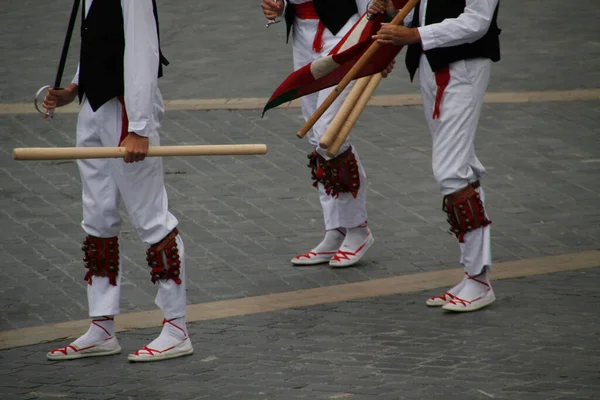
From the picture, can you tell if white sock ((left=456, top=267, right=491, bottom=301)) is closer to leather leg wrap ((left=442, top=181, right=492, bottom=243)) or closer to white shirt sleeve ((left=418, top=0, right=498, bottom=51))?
leather leg wrap ((left=442, top=181, right=492, bottom=243))

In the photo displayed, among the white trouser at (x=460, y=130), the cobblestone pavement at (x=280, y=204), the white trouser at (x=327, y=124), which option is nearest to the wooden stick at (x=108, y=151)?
the white trouser at (x=460, y=130)

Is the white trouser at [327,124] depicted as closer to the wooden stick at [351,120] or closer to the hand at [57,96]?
the wooden stick at [351,120]

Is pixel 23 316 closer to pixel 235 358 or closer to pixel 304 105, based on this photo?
pixel 235 358

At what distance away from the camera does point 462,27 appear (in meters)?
6.47

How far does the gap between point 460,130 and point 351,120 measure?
0.68 meters

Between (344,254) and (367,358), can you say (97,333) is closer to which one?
(367,358)

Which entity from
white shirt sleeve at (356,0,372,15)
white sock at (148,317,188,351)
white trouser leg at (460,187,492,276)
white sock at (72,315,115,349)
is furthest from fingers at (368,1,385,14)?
white sock at (72,315,115,349)

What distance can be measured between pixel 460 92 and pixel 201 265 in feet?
6.87

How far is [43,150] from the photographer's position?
558 cm

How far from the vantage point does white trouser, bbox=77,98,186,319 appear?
5984 mm

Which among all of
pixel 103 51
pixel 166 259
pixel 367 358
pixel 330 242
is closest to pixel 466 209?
pixel 367 358

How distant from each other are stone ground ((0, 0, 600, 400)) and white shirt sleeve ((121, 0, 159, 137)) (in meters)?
1.23

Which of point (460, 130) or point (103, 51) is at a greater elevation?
point (103, 51)

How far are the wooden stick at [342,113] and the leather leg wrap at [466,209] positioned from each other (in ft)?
2.55
